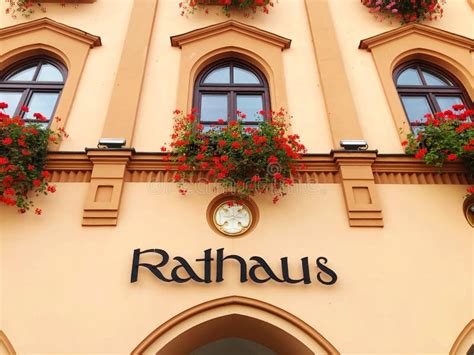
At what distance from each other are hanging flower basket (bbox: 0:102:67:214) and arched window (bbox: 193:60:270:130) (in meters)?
2.42

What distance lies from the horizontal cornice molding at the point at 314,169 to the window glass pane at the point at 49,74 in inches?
82.4

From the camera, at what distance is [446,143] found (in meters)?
4.77

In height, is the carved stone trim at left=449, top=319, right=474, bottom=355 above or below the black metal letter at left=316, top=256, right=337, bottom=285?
below

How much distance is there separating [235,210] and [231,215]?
9cm

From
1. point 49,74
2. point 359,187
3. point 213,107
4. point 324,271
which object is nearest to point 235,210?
point 324,271

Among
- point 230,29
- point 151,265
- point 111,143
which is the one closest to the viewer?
point 151,265

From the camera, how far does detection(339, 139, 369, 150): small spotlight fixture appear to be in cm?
509

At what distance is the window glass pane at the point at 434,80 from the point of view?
6523 mm

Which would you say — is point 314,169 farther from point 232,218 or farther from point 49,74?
point 49,74

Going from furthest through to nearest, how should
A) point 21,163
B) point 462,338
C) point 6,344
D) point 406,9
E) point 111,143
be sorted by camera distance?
1. point 406,9
2. point 111,143
3. point 21,163
4. point 462,338
5. point 6,344

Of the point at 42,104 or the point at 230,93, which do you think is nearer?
the point at 42,104

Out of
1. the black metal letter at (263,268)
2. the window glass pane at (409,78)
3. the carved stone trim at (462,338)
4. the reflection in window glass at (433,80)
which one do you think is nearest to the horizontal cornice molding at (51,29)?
the black metal letter at (263,268)

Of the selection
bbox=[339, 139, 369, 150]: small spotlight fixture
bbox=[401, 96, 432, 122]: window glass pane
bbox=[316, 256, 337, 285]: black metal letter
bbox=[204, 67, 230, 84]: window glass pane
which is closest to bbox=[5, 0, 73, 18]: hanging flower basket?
bbox=[204, 67, 230, 84]: window glass pane

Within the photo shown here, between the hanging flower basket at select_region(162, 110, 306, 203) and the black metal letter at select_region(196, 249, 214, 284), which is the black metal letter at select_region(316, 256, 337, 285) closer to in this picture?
the hanging flower basket at select_region(162, 110, 306, 203)
